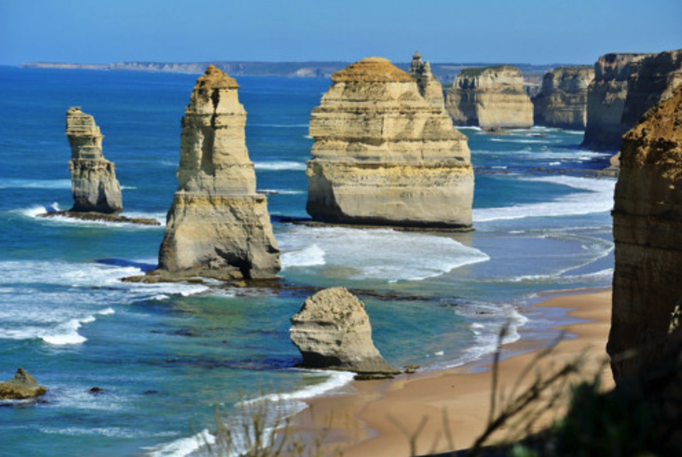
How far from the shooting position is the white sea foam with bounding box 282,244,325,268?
3916cm

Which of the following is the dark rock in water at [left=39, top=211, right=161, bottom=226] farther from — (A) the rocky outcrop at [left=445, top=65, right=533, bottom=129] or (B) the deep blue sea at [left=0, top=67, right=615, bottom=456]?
(A) the rocky outcrop at [left=445, top=65, right=533, bottom=129]

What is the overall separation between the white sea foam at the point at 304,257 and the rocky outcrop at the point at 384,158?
619cm

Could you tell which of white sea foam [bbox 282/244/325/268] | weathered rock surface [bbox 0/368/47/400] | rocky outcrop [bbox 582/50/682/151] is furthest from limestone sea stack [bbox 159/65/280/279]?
rocky outcrop [bbox 582/50/682/151]

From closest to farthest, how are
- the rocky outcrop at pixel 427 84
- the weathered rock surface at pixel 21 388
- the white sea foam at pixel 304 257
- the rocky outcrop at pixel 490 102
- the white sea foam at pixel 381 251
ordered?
1. the weathered rock surface at pixel 21 388
2. the white sea foam at pixel 381 251
3. the white sea foam at pixel 304 257
4. the rocky outcrop at pixel 427 84
5. the rocky outcrop at pixel 490 102

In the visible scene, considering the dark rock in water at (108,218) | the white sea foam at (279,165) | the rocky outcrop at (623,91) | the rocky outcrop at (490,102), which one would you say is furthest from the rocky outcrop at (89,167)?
the rocky outcrop at (490,102)

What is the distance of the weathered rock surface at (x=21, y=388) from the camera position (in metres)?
22.0

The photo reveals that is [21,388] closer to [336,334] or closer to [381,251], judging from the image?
[336,334]

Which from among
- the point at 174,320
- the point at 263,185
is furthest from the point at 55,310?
the point at 263,185

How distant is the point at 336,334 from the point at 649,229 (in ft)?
30.2

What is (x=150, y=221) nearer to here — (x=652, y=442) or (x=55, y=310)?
(x=55, y=310)

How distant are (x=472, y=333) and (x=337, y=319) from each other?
6.15 metres

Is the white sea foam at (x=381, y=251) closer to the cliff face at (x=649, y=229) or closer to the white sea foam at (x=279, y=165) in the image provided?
the cliff face at (x=649, y=229)

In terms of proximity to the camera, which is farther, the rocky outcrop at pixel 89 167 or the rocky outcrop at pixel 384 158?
the rocky outcrop at pixel 89 167

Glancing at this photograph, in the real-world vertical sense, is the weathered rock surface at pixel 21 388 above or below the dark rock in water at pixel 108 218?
above
